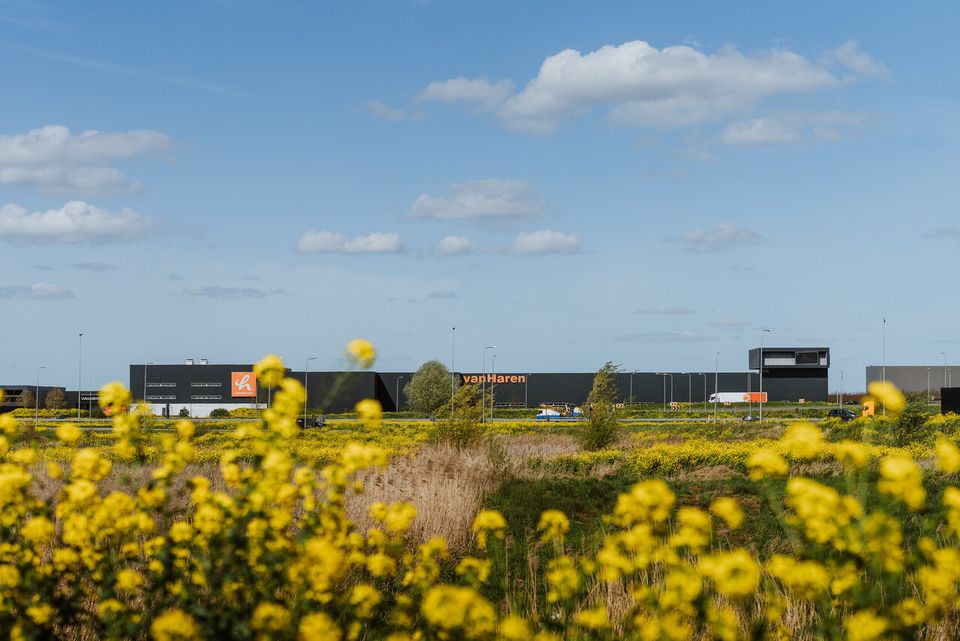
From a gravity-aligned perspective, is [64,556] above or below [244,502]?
below

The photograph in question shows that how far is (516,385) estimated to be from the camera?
9131 cm

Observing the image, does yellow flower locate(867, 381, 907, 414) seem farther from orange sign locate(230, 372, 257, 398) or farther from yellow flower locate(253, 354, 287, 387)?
orange sign locate(230, 372, 257, 398)

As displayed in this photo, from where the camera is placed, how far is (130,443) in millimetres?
4922

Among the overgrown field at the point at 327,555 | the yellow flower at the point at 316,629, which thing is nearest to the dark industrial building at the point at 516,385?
the overgrown field at the point at 327,555

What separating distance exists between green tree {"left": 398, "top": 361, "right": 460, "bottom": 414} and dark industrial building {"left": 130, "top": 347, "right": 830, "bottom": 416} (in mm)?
5479

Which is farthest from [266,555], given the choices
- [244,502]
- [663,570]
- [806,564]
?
[663,570]

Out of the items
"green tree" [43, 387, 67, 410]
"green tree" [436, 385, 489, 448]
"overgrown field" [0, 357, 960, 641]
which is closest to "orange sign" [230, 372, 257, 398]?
"green tree" [43, 387, 67, 410]

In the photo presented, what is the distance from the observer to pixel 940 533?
11.2m

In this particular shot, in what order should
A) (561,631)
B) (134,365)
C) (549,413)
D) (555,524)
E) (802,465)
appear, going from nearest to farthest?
(555,524) → (561,631) → (802,465) → (549,413) → (134,365)

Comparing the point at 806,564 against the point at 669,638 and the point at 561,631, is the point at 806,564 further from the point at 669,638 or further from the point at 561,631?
the point at 561,631

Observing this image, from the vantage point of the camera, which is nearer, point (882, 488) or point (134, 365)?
point (882, 488)

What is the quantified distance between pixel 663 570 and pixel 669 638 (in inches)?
184

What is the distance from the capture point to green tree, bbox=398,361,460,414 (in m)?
74.0

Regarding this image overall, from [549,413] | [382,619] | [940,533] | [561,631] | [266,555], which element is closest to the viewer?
[266,555]
